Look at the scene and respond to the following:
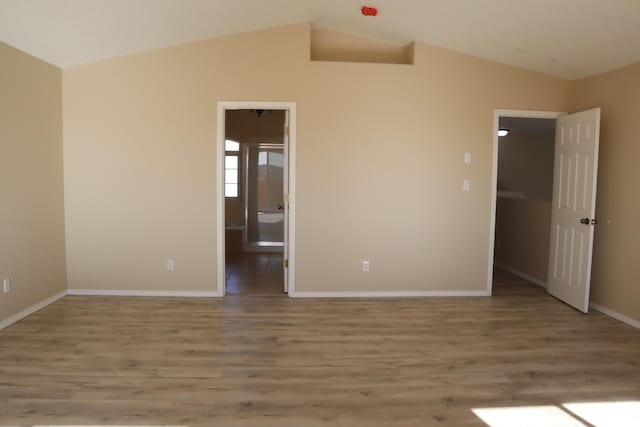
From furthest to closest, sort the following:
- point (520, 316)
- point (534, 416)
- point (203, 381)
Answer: point (520, 316), point (203, 381), point (534, 416)

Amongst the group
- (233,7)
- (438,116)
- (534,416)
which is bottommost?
(534,416)

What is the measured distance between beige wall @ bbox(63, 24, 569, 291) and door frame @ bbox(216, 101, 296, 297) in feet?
0.20

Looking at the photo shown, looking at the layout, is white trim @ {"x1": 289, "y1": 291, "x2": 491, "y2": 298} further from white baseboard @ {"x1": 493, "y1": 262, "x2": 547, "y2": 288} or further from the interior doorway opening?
white baseboard @ {"x1": 493, "y1": 262, "x2": 547, "y2": 288}

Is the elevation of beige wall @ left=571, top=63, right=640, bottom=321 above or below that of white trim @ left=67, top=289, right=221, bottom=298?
above

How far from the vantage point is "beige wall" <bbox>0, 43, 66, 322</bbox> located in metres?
3.36

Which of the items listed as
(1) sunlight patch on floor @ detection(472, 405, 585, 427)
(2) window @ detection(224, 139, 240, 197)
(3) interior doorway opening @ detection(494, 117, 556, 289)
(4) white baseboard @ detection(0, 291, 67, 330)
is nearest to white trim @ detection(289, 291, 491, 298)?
(3) interior doorway opening @ detection(494, 117, 556, 289)

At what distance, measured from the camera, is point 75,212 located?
4.21 meters

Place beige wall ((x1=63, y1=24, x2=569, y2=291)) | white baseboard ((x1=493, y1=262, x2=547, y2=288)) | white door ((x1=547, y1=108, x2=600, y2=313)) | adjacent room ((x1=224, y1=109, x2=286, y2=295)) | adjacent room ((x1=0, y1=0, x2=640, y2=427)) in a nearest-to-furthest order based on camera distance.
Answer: adjacent room ((x1=0, y1=0, x2=640, y2=427)) < white door ((x1=547, y1=108, x2=600, y2=313)) < beige wall ((x1=63, y1=24, x2=569, y2=291)) < white baseboard ((x1=493, y1=262, x2=547, y2=288)) < adjacent room ((x1=224, y1=109, x2=286, y2=295))

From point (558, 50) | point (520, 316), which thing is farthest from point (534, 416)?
point (558, 50)

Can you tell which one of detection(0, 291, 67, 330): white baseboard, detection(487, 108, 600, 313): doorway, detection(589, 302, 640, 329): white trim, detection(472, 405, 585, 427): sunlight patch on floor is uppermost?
detection(487, 108, 600, 313): doorway

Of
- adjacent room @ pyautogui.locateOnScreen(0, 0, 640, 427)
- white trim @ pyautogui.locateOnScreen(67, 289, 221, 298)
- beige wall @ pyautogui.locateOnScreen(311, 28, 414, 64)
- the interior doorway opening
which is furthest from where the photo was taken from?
the interior doorway opening

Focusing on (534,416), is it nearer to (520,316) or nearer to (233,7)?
(520,316)

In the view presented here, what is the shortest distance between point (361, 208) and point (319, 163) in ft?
2.15

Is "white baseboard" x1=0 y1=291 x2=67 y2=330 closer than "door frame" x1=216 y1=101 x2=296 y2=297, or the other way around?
"white baseboard" x1=0 y1=291 x2=67 y2=330
